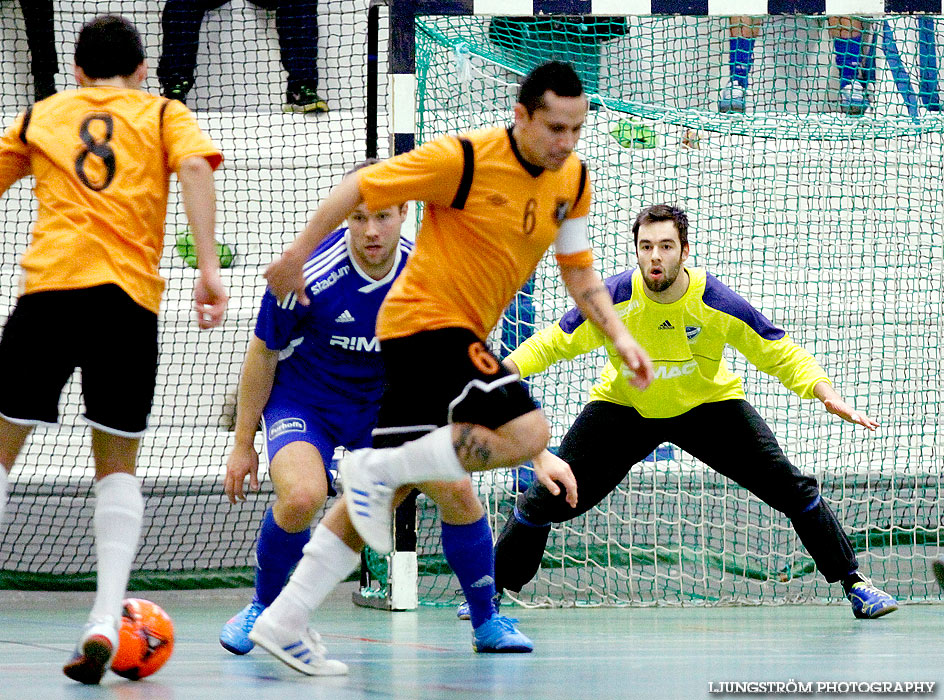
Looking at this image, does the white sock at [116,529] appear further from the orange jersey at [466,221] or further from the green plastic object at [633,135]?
the green plastic object at [633,135]

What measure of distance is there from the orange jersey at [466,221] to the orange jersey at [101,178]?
0.56 meters

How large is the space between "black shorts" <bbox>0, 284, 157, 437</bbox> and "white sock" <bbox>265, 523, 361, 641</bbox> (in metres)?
0.60

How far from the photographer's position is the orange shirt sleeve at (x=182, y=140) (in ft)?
10.6

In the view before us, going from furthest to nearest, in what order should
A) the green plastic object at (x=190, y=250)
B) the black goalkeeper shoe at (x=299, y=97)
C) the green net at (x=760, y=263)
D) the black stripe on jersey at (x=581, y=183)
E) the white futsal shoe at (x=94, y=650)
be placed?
1. the black goalkeeper shoe at (x=299, y=97)
2. the green plastic object at (x=190, y=250)
3. the green net at (x=760, y=263)
4. the black stripe on jersey at (x=581, y=183)
5. the white futsal shoe at (x=94, y=650)

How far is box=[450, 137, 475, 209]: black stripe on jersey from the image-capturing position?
3.31 meters

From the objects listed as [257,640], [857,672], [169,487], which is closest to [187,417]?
[169,487]

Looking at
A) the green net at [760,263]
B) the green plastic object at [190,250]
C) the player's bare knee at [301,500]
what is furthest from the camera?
the green plastic object at [190,250]

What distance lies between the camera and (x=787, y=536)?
7.08 metres

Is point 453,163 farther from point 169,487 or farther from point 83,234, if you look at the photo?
point 169,487

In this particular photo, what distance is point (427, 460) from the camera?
3.24 meters

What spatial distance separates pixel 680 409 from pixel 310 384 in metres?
1.84

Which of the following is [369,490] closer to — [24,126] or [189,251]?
[24,126]

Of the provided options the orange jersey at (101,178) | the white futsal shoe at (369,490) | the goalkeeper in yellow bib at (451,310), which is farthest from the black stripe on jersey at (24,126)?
the white futsal shoe at (369,490)

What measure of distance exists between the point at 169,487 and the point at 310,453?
3330 mm
